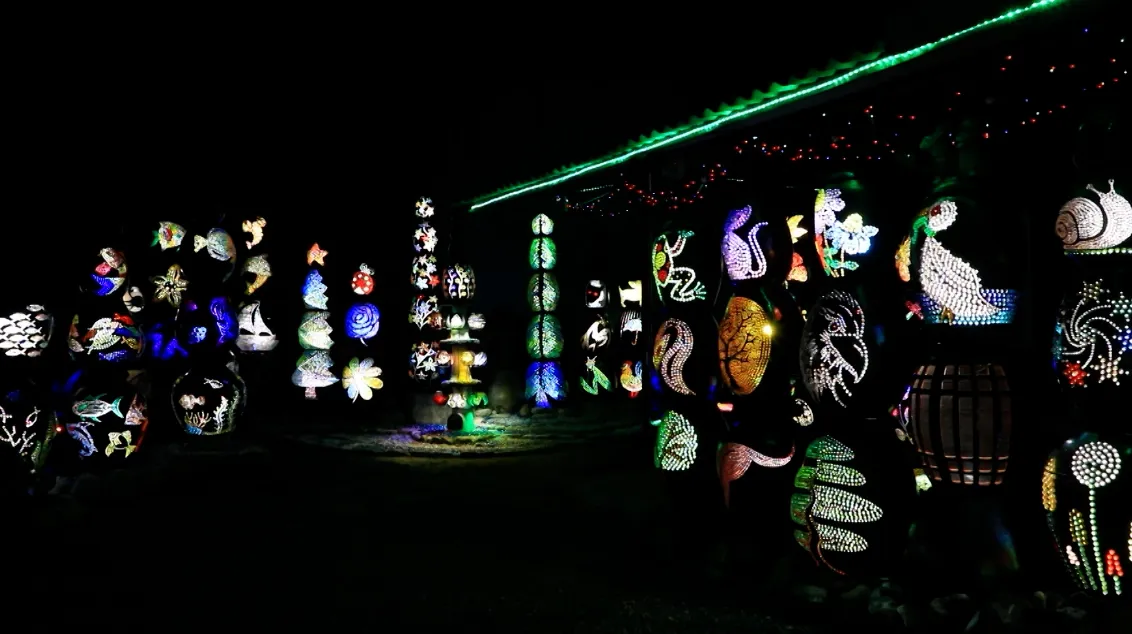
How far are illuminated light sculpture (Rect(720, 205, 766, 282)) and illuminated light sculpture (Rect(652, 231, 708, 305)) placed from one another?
0.41m

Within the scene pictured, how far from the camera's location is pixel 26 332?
7867 mm

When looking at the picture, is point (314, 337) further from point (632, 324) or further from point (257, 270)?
point (632, 324)

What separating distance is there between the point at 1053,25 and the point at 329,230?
18.3 m

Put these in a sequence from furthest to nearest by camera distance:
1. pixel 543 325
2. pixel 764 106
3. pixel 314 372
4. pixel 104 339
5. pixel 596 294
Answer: pixel 596 294, pixel 543 325, pixel 314 372, pixel 104 339, pixel 764 106

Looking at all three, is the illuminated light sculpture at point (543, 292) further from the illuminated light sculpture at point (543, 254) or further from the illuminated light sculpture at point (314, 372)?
the illuminated light sculpture at point (314, 372)

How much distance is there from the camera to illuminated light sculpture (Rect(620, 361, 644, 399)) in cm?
1696

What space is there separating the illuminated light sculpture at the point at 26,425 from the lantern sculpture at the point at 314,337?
8.27m

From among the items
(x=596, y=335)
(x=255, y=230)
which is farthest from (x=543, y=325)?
(x=255, y=230)

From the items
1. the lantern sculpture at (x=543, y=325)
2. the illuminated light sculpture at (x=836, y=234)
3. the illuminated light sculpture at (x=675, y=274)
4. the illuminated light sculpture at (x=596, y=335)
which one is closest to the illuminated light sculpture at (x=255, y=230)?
the lantern sculpture at (x=543, y=325)

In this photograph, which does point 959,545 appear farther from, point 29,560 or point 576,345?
point 576,345

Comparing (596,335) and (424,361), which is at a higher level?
(596,335)

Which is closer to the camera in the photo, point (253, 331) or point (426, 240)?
point (253, 331)

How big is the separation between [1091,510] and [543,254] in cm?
1331

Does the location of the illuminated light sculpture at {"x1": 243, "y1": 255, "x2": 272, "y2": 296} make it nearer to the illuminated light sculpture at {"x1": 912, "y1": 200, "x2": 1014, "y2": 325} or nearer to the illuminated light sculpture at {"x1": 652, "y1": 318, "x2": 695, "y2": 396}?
the illuminated light sculpture at {"x1": 652, "y1": 318, "x2": 695, "y2": 396}
